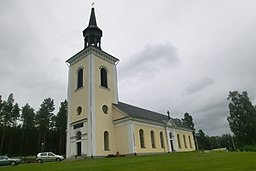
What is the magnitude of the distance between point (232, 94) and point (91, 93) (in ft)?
138

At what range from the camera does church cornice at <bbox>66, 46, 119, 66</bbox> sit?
33.2 m

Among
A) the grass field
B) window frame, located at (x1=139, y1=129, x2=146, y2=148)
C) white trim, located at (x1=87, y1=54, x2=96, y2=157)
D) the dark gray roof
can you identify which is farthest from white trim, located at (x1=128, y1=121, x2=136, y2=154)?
the grass field

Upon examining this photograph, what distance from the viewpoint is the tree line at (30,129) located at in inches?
2089

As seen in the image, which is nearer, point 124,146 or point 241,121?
point 124,146

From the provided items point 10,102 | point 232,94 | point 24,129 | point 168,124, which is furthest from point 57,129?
point 232,94

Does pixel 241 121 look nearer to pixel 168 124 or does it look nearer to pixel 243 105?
pixel 243 105

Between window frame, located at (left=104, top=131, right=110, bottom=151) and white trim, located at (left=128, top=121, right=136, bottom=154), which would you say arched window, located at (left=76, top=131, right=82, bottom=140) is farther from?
white trim, located at (left=128, top=121, right=136, bottom=154)

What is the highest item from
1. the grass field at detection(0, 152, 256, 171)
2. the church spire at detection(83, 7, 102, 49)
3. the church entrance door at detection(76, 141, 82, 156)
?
the church spire at detection(83, 7, 102, 49)

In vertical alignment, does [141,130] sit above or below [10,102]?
below

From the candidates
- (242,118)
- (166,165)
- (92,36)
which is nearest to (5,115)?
(92,36)

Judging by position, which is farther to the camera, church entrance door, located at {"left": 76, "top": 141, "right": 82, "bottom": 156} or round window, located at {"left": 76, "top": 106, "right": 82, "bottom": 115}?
round window, located at {"left": 76, "top": 106, "right": 82, "bottom": 115}

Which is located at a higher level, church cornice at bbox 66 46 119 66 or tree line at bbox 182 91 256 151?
church cornice at bbox 66 46 119 66

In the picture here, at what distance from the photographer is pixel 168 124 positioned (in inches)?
1601

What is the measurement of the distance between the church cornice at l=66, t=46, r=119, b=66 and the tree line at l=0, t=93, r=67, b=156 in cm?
2545
